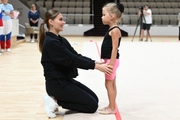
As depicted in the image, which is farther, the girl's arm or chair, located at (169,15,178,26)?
chair, located at (169,15,178,26)

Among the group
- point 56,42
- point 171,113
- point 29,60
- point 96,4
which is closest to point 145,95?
point 171,113

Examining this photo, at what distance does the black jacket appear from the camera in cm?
252

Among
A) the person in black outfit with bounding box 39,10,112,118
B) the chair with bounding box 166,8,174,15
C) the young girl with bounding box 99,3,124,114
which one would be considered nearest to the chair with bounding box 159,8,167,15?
the chair with bounding box 166,8,174,15

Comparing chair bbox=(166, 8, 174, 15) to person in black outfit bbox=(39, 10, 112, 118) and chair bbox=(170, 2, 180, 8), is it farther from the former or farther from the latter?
person in black outfit bbox=(39, 10, 112, 118)

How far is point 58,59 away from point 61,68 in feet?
0.46

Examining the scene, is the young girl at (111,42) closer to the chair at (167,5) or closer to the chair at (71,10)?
the chair at (71,10)

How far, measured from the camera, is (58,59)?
253 centimetres

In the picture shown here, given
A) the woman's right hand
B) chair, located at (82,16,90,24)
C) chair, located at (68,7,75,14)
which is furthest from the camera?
chair, located at (68,7,75,14)

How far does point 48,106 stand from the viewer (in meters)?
2.59

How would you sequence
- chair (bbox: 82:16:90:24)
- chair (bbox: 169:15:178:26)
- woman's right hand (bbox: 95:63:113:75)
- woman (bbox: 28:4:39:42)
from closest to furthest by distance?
woman's right hand (bbox: 95:63:113:75), woman (bbox: 28:4:39:42), chair (bbox: 169:15:178:26), chair (bbox: 82:16:90:24)

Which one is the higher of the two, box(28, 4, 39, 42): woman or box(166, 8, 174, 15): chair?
box(166, 8, 174, 15): chair

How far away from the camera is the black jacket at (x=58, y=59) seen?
2.52 m

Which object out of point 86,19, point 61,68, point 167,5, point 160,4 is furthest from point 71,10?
point 61,68

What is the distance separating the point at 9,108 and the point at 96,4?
14.4 metres
